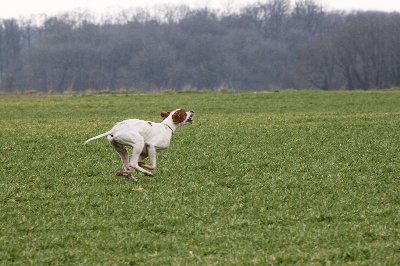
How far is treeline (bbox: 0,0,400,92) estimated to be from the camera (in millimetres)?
131000

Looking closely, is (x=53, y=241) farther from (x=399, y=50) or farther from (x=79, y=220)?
(x=399, y=50)

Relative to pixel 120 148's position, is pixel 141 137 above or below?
above

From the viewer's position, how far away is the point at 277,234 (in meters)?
9.69

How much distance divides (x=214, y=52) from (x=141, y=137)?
139 meters

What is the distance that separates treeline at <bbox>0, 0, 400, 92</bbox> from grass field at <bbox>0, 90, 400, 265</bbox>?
102749 mm

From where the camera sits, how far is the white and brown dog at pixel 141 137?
12.8m

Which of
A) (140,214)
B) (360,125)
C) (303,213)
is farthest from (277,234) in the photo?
(360,125)

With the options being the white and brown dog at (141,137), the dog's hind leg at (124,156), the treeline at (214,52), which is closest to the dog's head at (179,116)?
the white and brown dog at (141,137)

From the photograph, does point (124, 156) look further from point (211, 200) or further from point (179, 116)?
point (211, 200)

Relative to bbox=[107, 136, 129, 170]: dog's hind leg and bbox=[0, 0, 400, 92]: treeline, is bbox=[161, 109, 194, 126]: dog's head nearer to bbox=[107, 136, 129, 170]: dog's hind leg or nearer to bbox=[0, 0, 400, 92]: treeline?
bbox=[107, 136, 129, 170]: dog's hind leg

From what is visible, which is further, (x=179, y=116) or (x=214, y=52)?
(x=214, y=52)

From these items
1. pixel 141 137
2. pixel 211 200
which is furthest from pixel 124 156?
pixel 211 200

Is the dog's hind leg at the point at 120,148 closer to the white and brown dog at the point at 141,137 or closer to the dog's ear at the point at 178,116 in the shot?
the white and brown dog at the point at 141,137

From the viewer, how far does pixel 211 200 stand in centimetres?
1195
